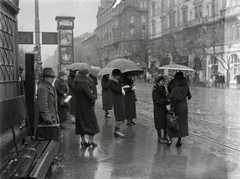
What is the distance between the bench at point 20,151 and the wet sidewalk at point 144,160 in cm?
56

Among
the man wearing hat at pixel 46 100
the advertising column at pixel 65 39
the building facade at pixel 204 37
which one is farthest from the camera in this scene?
the building facade at pixel 204 37

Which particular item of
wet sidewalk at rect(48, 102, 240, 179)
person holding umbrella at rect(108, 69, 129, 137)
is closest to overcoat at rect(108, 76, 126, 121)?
person holding umbrella at rect(108, 69, 129, 137)

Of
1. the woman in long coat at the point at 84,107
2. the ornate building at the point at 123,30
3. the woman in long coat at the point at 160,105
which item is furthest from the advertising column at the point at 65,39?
the ornate building at the point at 123,30

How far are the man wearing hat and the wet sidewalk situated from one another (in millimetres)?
839

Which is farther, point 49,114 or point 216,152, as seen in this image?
point 216,152

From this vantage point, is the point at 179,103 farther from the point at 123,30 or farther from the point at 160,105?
the point at 123,30

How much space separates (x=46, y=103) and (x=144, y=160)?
2.06 meters

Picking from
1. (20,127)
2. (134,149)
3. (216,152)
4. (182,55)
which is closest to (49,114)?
(20,127)

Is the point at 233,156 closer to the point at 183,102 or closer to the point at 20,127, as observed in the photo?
the point at 183,102

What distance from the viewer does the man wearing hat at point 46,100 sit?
5.31m

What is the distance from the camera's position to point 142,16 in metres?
57.8

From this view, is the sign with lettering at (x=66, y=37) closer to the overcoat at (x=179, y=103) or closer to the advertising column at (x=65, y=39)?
the advertising column at (x=65, y=39)

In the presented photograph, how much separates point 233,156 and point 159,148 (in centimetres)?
150

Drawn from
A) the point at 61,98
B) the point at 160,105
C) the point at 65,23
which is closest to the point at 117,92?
the point at 160,105
